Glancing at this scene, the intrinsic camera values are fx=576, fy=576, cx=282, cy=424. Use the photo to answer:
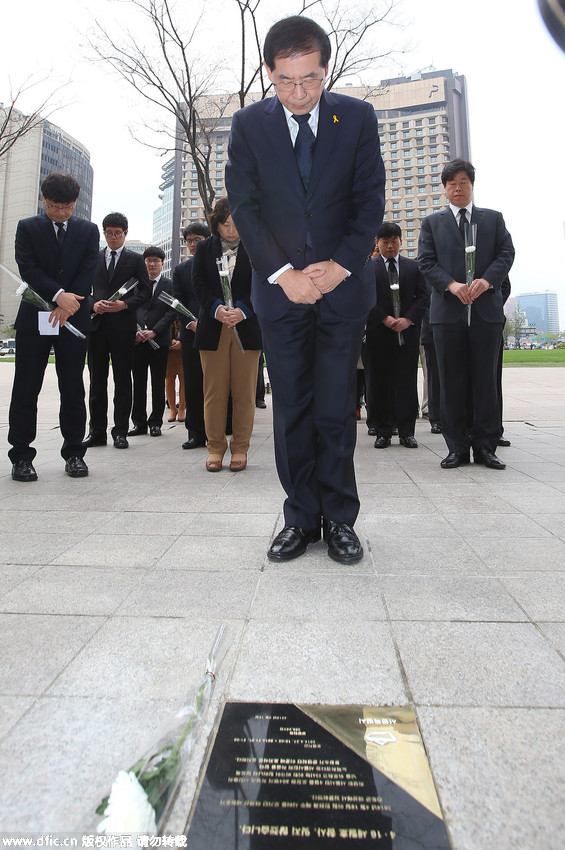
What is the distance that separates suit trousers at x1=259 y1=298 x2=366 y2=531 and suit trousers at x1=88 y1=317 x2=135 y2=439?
11.5ft

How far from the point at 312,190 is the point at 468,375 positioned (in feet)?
8.39

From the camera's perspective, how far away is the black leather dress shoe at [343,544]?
2.23m

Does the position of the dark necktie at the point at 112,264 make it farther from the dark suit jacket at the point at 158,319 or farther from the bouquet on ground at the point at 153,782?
the bouquet on ground at the point at 153,782

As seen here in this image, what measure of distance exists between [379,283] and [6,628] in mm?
4850

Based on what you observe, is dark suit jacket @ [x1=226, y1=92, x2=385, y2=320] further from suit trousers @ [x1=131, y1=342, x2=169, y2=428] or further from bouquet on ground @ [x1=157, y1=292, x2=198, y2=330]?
suit trousers @ [x1=131, y1=342, x2=169, y2=428]

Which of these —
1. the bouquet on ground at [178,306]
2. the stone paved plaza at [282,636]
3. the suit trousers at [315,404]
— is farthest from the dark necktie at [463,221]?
the bouquet on ground at [178,306]

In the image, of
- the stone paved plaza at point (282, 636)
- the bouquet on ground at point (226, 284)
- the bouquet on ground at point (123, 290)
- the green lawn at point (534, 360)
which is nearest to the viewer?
the stone paved plaza at point (282, 636)

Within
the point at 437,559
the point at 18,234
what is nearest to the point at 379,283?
the point at 18,234

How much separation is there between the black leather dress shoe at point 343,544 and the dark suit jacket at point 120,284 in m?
3.86

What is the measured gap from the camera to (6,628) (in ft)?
5.43

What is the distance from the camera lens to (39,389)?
4121mm

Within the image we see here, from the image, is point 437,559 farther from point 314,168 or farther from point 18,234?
point 18,234

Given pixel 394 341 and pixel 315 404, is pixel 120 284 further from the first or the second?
pixel 315 404

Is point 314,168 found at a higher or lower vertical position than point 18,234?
lower
